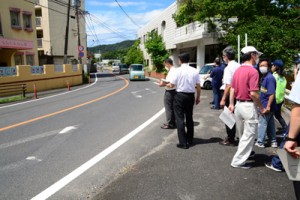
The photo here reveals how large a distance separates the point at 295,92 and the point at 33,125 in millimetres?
7625

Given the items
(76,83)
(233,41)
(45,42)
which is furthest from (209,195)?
(45,42)

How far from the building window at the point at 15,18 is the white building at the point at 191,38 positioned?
1428cm

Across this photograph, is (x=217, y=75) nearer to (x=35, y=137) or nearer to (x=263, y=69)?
(x=263, y=69)

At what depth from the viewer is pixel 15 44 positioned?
24.1 metres

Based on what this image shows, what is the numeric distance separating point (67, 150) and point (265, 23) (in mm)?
12520

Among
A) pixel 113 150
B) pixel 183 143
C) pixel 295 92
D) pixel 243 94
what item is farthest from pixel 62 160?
pixel 295 92

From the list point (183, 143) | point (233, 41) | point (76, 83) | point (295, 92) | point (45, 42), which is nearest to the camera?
point (295, 92)

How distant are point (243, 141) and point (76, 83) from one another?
24.8m

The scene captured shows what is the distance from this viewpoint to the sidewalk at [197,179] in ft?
12.7

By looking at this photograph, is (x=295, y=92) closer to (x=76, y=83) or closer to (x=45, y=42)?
(x=76, y=83)

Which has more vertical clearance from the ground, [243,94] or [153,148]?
[243,94]

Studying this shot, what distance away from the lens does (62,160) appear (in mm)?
5465

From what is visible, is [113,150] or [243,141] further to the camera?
[113,150]

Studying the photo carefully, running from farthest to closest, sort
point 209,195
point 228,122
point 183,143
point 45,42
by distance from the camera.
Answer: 1. point 45,42
2. point 183,143
3. point 228,122
4. point 209,195
